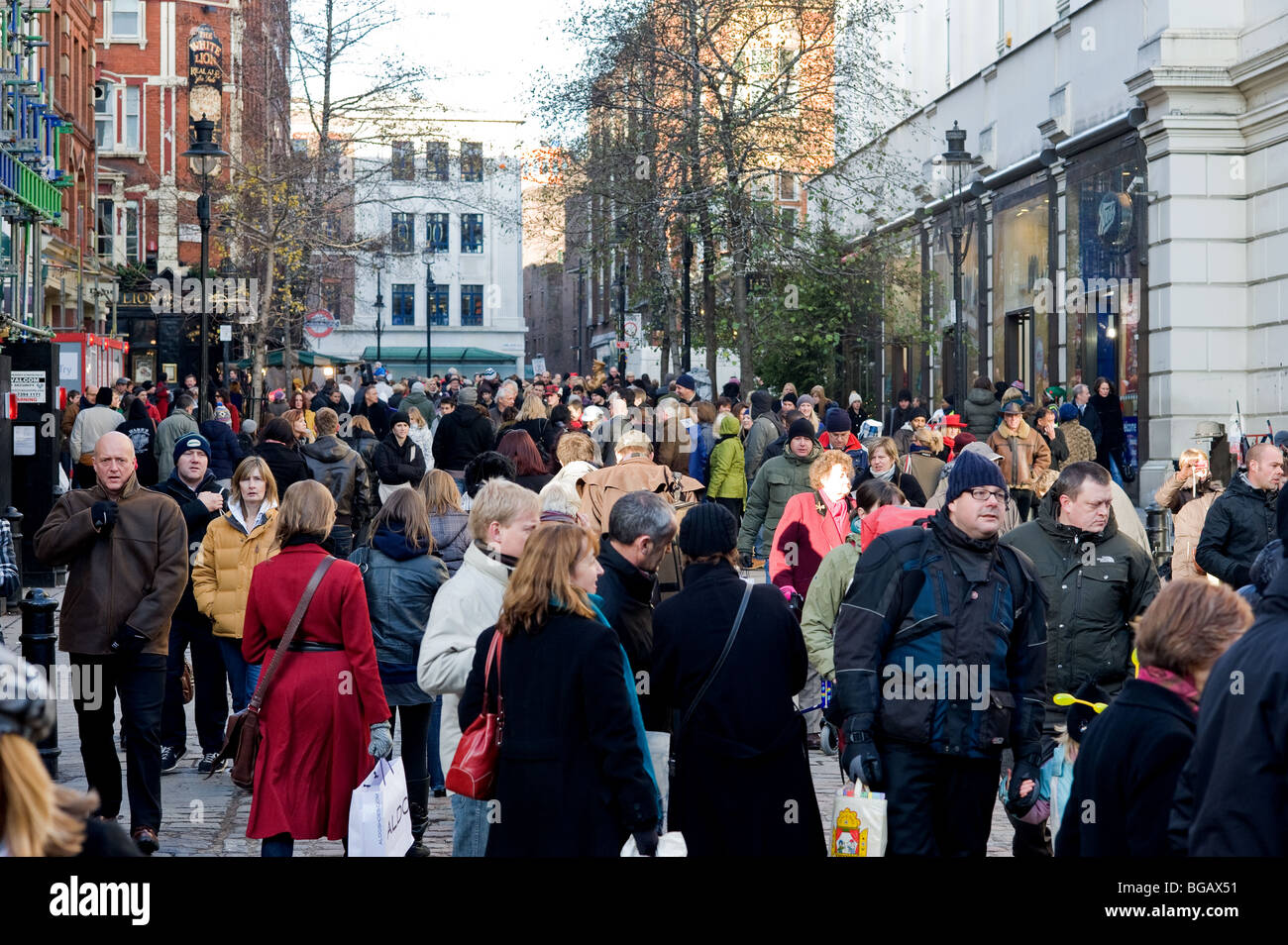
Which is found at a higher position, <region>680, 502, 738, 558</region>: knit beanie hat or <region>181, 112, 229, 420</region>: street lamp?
<region>181, 112, 229, 420</region>: street lamp

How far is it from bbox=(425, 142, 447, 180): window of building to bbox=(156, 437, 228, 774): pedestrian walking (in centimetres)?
A: 3162

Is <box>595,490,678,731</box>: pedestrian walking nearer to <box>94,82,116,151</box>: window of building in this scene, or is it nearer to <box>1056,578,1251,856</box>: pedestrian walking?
<box>1056,578,1251,856</box>: pedestrian walking

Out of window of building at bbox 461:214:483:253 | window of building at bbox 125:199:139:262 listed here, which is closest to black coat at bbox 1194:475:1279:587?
window of building at bbox 125:199:139:262

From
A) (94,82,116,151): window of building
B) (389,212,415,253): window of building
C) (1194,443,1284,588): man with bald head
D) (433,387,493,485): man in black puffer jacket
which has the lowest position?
(1194,443,1284,588): man with bald head

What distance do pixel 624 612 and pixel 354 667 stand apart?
1.24m

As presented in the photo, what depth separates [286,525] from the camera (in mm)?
7027

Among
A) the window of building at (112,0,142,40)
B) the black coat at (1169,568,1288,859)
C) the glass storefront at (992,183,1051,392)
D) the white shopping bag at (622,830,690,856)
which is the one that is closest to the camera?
the black coat at (1169,568,1288,859)

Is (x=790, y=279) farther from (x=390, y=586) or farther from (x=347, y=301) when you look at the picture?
(x=347, y=301)

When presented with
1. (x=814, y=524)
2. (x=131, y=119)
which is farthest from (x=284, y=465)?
(x=131, y=119)

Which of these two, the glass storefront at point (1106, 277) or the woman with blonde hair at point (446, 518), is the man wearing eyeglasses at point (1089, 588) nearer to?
the woman with blonde hair at point (446, 518)

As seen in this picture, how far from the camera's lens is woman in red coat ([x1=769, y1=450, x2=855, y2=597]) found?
10336 mm

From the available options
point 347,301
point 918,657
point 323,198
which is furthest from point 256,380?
point 347,301

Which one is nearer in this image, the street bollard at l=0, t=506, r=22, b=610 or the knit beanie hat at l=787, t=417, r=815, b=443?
the street bollard at l=0, t=506, r=22, b=610

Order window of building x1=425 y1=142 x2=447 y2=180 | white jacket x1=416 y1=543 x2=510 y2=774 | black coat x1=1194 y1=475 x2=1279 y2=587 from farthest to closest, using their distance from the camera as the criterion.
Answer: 1. window of building x1=425 y1=142 x2=447 y2=180
2. black coat x1=1194 y1=475 x2=1279 y2=587
3. white jacket x1=416 y1=543 x2=510 y2=774
